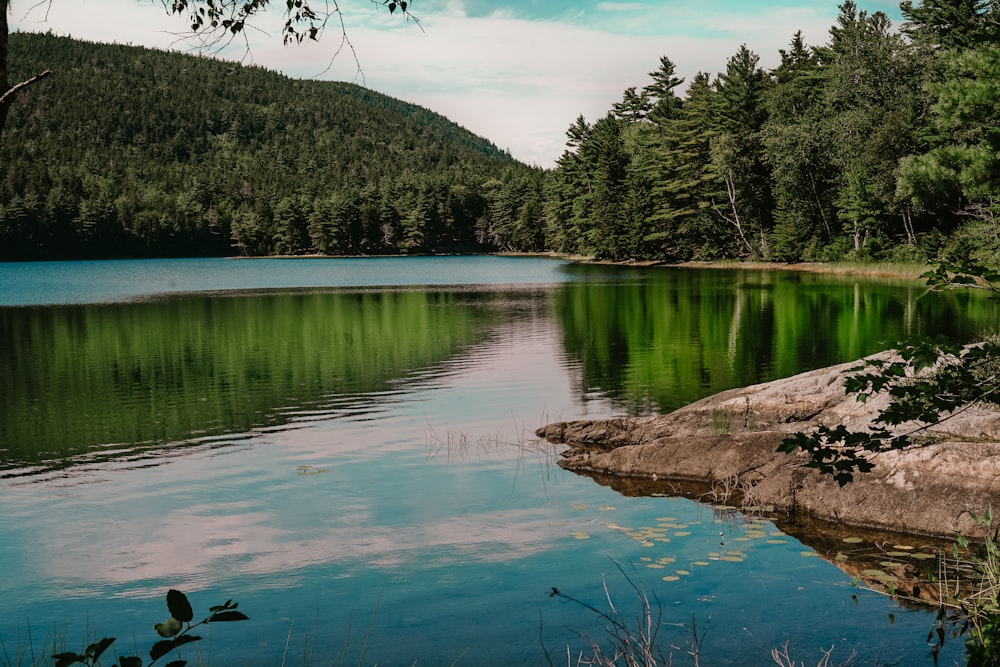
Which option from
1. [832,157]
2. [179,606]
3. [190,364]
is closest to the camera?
[179,606]

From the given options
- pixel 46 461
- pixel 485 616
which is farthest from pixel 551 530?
pixel 46 461

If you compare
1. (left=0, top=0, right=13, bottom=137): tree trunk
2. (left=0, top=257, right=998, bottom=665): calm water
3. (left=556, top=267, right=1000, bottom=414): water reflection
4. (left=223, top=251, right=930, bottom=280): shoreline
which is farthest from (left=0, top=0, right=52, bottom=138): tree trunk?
(left=223, top=251, right=930, bottom=280): shoreline

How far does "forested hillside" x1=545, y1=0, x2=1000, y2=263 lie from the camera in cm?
4734

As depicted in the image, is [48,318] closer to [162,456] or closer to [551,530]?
[162,456]

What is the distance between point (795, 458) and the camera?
14.0 meters

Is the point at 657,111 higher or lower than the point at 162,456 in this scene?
higher

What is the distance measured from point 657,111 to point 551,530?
116 m

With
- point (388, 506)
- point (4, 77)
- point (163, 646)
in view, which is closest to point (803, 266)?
point (388, 506)

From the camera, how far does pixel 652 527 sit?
12469 millimetres

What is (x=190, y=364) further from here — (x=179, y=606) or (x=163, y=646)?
(x=179, y=606)

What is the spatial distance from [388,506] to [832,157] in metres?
63.9

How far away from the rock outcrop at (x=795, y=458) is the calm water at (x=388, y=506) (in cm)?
95

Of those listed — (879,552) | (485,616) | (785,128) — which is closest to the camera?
(485,616)

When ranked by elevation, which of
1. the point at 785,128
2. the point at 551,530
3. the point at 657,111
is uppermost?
the point at 657,111
